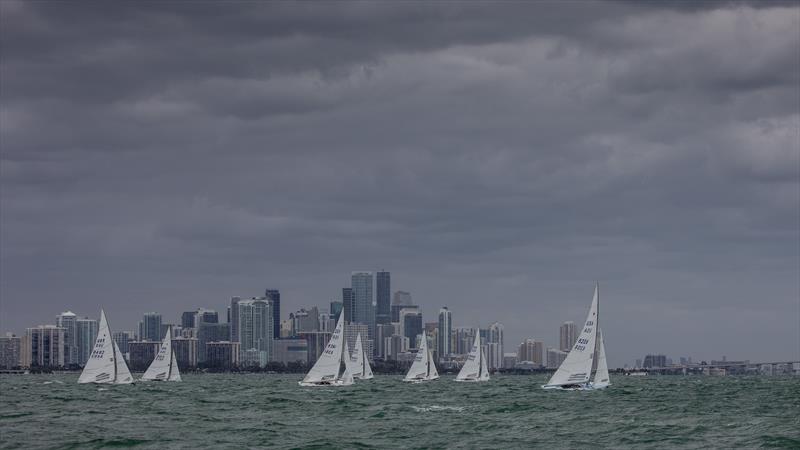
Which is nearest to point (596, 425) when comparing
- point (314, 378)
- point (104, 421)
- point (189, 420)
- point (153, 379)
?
point (189, 420)

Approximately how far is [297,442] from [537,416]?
28.1m

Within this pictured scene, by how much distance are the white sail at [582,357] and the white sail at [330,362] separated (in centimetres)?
2839

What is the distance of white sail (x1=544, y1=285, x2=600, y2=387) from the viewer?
121 metres

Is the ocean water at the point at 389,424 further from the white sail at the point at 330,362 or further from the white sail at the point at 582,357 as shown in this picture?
the white sail at the point at 330,362

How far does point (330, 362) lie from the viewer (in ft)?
485

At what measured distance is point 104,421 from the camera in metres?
81.6

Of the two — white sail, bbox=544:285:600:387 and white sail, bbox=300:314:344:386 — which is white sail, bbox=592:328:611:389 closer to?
white sail, bbox=544:285:600:387

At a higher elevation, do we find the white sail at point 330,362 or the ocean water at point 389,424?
the white sail at point 330,362

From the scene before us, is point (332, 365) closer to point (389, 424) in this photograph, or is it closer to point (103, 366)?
point (103, 366)

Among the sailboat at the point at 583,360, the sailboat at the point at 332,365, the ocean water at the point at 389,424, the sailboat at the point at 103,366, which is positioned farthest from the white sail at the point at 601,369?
the sailboat at the point at 103,366

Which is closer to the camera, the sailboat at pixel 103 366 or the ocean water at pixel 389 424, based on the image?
the ocean water at pixel 389 424

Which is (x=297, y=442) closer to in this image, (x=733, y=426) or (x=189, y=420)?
(x=189, y=420)

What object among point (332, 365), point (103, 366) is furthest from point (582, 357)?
point (103, 366)

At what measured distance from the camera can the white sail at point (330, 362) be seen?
Answer: 478 feet
